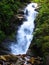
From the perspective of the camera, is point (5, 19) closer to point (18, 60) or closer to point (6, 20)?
point (6, 20)

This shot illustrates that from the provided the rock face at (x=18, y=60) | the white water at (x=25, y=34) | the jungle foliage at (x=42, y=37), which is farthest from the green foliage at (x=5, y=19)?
the rock face at (x=18, y=60)

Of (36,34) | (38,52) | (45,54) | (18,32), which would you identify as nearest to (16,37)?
(18,32)

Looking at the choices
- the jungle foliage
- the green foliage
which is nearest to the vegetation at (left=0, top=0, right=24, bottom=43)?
the green foliage

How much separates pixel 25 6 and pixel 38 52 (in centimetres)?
832

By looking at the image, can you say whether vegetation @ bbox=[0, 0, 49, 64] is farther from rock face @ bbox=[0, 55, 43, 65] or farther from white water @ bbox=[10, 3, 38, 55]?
white water @ bbox=[10, 3, 38, 55]

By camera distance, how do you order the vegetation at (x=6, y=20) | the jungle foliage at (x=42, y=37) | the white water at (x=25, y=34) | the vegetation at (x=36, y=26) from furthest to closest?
the vegetation at (x=6, y=20), the white water at (x=25, y=34), the vegetation at (x=36, y=26), the jungle foliage at (x=42, y=37)

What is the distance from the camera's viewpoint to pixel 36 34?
12.2 m

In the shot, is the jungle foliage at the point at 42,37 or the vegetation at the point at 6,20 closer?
the jungle foliage at the point at 42,37

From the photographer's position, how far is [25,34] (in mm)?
14516

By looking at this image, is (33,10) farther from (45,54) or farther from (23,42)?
(45,54)

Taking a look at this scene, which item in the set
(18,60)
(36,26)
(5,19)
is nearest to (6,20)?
(5,19)

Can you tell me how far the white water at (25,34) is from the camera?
42.6ft

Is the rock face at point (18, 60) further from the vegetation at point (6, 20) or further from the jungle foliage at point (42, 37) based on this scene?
the vegetation at point (6, 20)

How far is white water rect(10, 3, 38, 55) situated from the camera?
13.0 metres
